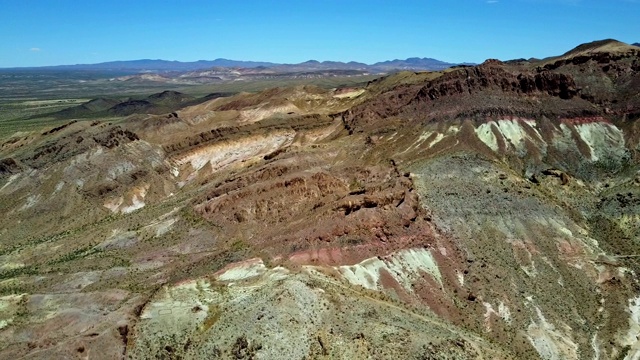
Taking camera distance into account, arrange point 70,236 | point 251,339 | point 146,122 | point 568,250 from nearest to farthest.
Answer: point 251,339 < point 568,250 < point 70,236 < point 146,122

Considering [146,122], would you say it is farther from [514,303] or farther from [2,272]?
[514,303]

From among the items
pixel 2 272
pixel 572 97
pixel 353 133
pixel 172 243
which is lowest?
pixel 2 272

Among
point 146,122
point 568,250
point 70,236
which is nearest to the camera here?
point 568,250

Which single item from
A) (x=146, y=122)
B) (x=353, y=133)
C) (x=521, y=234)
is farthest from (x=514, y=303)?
(x=146, y=122)

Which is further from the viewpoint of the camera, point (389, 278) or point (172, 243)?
point (172, 243)

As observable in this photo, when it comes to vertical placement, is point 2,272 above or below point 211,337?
below

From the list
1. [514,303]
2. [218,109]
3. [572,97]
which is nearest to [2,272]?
[514,303]
